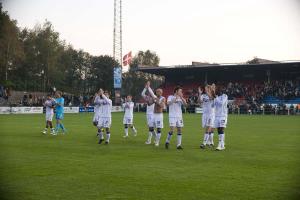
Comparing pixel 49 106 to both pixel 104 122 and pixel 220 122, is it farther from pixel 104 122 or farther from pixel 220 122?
pixel 220 122

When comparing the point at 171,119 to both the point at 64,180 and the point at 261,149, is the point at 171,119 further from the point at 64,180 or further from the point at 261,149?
the point at 64,180

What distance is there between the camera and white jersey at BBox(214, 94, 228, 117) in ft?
58.0

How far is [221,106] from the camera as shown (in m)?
17.8

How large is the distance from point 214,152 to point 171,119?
2595mm

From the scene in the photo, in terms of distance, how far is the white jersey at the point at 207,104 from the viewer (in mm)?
19125

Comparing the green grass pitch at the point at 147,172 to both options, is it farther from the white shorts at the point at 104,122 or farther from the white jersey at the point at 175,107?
the white shorts at the point at 104,122

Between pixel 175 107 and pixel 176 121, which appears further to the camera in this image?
pixel 175 107

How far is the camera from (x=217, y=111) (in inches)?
703

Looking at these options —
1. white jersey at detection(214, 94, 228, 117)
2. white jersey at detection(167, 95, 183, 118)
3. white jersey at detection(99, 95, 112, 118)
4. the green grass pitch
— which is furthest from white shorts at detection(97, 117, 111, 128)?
white jersey at detection(214, 94, 228, 117)

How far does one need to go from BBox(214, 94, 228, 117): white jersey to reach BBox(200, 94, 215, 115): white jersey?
3.31ft

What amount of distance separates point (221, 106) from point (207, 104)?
1710 mm

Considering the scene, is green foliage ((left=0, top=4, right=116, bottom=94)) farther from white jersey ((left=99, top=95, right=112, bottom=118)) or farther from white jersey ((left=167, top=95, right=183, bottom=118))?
white jersey ((left=167, top=95, right=183, bottom=118))

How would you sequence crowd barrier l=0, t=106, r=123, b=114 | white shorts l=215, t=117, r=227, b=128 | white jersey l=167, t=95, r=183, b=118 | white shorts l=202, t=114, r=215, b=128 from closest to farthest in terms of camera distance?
white shorts l=215, t=117, r=227, b=128 → white jersey l=167, t=95, r=183, b=118 → white shorts l=202, t=114, r=215, b=128 → crowd barrier l=0, t=106, r=123, b=114

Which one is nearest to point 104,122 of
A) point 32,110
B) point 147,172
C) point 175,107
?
point 175,107
